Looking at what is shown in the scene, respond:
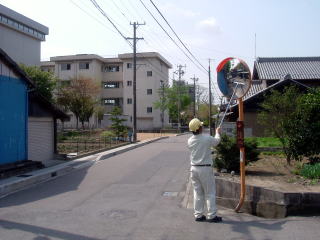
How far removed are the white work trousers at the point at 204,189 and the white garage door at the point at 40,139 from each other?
11.9 metres

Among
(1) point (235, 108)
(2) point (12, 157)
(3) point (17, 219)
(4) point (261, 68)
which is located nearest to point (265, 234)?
(3) point (17, 219)

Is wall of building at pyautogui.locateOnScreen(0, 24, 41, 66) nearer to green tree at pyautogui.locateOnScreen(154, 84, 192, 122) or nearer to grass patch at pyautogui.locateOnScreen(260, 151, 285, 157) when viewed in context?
green tree at pyautogui.locateOnScreen(154, 84, 192, 122)

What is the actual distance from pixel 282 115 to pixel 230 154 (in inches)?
113

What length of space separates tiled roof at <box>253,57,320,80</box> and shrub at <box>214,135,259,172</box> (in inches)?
1028

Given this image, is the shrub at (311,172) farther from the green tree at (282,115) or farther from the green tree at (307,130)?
the green tree at (282,115)

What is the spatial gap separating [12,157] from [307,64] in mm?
31277

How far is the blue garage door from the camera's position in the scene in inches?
555

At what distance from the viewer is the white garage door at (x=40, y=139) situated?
17672 millimetres

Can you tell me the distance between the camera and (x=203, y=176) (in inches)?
280

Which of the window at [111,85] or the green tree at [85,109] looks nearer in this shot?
the green tree at [85,109]

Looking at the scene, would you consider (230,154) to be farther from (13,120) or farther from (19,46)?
(19,46)

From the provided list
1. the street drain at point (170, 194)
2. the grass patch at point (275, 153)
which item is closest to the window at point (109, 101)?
the grass patch at point (275, 153)

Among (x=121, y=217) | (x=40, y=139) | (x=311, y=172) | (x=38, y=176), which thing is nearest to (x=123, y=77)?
(x=40, y=139)

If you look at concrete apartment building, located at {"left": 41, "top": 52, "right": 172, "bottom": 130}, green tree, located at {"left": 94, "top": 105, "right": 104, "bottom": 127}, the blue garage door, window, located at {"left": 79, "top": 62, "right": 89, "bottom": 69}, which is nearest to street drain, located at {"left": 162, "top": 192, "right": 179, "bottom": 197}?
the blue garage door
